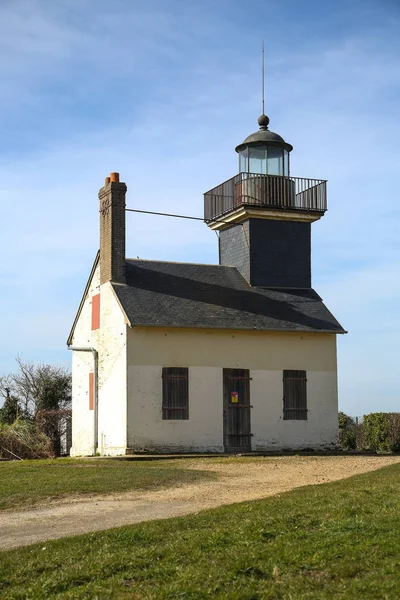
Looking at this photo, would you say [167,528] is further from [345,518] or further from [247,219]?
[247,219]

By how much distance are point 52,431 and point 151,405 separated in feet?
20.0

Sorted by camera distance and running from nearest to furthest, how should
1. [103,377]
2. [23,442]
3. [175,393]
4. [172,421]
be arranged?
1. [172,421]
2. [175,393]
3. [103,377]
4. [23,442]

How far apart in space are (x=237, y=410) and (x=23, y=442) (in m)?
6.32

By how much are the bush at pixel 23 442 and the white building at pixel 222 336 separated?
40.7 inches

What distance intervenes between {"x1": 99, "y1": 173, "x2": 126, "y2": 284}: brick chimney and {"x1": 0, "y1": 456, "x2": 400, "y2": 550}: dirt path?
7229 mm

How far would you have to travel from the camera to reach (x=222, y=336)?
80.1 feet

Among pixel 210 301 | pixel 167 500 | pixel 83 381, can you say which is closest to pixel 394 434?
pixel 210 301

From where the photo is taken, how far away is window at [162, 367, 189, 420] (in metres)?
23.5

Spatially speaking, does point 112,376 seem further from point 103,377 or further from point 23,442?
point 23,442

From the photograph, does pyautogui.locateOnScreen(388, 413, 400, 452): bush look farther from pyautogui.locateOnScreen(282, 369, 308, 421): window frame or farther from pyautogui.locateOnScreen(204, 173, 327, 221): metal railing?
pyautogui.locateOnScreen(204, 173, 327, 221): metal railing

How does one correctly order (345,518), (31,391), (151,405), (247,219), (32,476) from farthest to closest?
(31,391) < (247,219) < (151,405) < (32,476) < (345,518)

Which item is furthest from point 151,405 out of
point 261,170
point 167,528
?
point 167,528

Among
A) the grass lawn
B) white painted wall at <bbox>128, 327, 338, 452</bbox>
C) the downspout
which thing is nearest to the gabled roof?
the downspout

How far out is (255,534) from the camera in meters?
8.47
